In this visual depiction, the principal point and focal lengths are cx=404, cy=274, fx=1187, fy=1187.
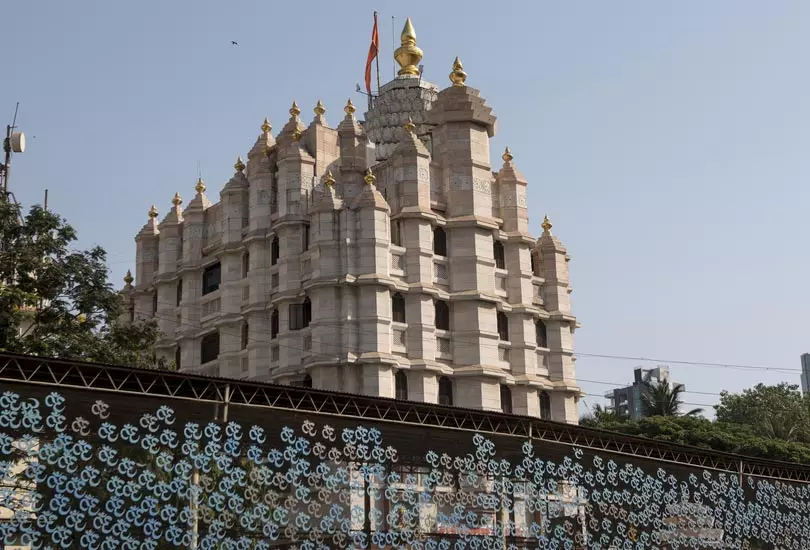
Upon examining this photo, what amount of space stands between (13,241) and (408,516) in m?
18.5

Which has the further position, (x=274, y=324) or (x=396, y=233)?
(x=274, y=324)

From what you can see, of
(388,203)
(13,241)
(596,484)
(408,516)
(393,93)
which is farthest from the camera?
(393,93)

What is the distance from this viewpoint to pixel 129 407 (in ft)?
97.1

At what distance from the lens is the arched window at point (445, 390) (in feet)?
171

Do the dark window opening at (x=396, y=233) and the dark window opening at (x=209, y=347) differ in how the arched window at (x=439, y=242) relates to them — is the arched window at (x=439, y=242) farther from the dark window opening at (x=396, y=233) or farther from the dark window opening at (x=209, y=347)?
the dark window opening at (x=209, y=347)

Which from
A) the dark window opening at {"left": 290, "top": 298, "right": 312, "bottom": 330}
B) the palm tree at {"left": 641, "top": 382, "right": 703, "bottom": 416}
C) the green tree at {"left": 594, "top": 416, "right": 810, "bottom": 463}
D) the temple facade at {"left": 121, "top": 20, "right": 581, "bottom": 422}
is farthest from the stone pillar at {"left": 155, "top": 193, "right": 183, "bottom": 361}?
the palm tree at {"left": 641, "top": 382, "right": 703, "bottom": 416}

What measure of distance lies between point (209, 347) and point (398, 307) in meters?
10.7

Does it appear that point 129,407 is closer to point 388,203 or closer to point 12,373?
point 12,373

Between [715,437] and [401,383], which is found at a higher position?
[401,383]

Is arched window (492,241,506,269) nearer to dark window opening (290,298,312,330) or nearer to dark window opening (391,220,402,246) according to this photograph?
dark window opening (391,220,402,246)

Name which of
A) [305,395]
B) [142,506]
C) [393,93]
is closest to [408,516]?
[305,395]

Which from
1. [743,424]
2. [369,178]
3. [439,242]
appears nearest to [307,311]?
[369,178]

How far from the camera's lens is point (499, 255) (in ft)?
184

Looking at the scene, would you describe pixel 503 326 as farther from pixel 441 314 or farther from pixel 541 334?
pixel 441 314
